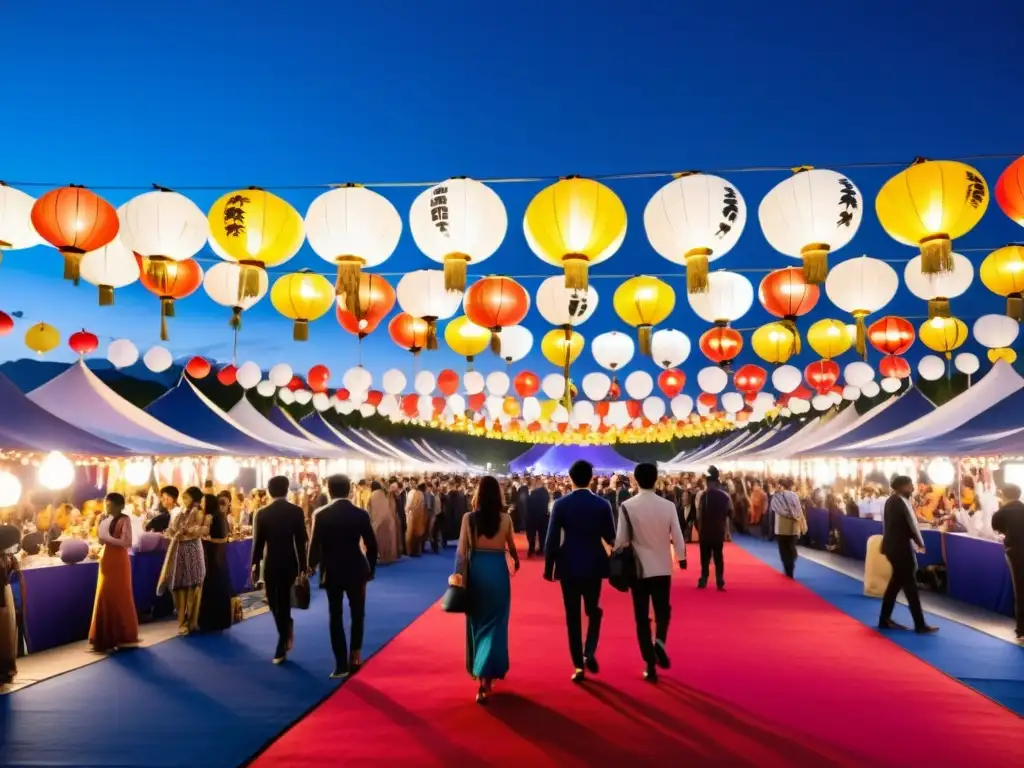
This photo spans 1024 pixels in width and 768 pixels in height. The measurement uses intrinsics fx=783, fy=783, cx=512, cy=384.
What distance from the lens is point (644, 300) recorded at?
743 cm

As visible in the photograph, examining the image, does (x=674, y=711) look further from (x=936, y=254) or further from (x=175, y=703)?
(x=936, y=254)

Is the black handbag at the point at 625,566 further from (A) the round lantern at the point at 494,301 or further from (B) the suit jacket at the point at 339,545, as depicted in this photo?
(A) the round lantern at the point at 494,301

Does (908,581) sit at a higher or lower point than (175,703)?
higher

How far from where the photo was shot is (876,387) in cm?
1664

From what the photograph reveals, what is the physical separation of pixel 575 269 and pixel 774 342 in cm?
455

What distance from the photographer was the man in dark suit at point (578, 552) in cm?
539

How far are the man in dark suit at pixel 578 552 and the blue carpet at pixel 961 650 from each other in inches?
104

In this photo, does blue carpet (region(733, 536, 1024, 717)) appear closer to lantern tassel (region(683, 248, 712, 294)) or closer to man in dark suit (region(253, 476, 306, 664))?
lantern tassel (region(683, 248, 712, 294))

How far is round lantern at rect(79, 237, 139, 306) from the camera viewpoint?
23.0ft

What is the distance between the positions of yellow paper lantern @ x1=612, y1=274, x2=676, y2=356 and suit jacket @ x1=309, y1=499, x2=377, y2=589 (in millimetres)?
3190

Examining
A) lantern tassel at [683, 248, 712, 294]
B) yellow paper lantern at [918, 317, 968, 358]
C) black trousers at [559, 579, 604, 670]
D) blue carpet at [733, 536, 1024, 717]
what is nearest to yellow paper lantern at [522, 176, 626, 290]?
lantern tassel at [683, 248, 712, 294]

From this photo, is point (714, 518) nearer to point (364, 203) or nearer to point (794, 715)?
point (794, 715)

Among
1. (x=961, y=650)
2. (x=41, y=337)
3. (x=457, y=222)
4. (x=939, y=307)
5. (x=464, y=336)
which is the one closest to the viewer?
(x=457, y=222)

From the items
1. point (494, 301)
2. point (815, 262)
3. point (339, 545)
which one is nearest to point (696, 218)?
point (815, 262)
